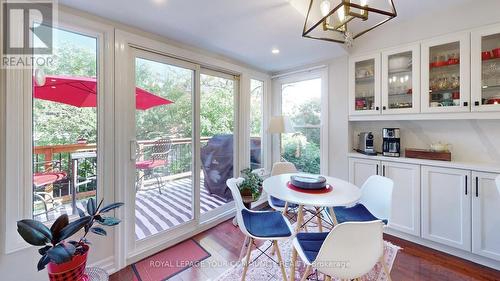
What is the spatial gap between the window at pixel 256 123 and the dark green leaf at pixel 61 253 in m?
2.60

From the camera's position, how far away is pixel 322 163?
321cm

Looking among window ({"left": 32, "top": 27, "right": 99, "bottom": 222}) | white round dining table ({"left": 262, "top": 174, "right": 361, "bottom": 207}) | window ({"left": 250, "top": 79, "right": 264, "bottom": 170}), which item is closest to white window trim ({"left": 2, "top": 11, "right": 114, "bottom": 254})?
window ({"left": 32, "top": 27, "right": 99, "bottom": 222})

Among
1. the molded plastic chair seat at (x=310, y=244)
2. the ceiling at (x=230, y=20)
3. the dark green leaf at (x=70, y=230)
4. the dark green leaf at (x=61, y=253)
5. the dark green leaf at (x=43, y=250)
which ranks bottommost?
the molded plastic chair seat at (x=310, y=244)

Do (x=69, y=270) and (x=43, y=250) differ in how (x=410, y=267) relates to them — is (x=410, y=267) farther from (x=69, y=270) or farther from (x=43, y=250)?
(x=43, y=250)

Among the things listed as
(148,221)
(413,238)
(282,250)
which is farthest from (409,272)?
(148,221)

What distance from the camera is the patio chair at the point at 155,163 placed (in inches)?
87.7

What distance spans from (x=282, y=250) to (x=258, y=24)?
7.63 ft

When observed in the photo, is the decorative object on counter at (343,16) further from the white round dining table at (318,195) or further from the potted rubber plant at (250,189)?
the potted rubber plant at (250,189)

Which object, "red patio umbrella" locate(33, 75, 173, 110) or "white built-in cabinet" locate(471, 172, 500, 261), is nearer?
"red patio umbrella" locate(33, 75, 173, 110)

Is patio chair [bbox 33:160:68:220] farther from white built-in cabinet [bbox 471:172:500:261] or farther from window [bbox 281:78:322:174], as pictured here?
white built-in cabinet [bbox 471:172:500:261]

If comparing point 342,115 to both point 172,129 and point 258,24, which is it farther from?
point 172,129

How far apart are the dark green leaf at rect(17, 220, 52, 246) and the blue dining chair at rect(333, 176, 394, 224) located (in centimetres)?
205

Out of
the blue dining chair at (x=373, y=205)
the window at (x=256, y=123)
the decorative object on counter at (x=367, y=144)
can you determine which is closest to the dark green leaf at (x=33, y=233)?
the blue dining chair at (x=373, y=205)

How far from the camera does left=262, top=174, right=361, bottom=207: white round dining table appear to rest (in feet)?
5.11
